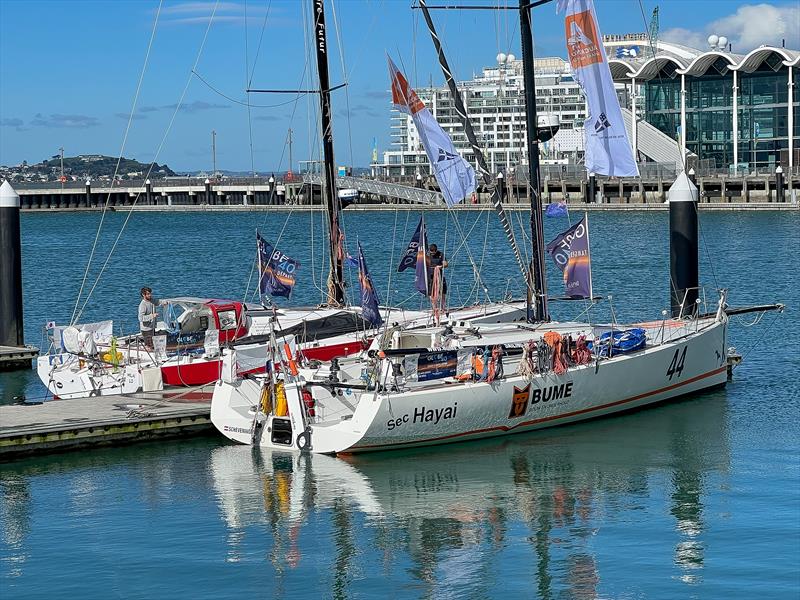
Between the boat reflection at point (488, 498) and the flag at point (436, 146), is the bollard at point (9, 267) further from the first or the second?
the boat reflection at point (488, 498)

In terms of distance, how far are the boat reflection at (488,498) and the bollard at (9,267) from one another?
1112cm

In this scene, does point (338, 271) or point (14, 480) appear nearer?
point (14, 480)

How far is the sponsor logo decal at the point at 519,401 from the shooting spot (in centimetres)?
2305

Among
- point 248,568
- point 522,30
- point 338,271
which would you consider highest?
point 522,30

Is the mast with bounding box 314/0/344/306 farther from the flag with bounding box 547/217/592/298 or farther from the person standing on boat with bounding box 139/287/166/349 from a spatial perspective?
the flag with bounding box 547/217/592/298

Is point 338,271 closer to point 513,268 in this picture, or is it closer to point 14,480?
point 14,480

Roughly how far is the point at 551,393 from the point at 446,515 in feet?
17.5


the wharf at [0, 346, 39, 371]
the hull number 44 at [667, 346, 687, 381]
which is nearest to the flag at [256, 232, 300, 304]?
the wharf at [0, 346, 39, 371]

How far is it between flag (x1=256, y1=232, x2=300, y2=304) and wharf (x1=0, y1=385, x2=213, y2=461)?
Answer: 5.53 m

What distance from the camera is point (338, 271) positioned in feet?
102

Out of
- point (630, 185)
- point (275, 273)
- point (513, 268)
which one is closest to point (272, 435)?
point (275, 273)

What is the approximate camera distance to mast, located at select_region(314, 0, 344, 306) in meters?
31.0

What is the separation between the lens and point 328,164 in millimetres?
31547

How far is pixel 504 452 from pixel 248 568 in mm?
7134
